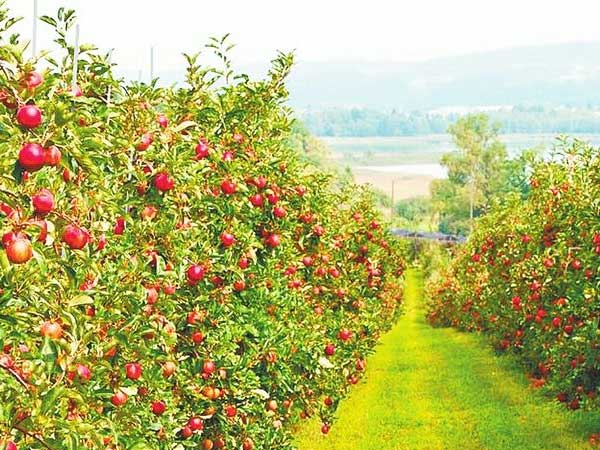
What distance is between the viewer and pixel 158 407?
4820mm

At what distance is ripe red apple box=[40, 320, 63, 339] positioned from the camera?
2873 millimetres

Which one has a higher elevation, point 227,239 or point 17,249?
point 17,249

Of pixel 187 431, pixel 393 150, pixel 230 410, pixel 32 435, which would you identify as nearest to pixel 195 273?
pixel 187 431

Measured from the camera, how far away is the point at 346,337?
995cm

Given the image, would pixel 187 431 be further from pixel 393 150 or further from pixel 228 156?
pixel 393 150

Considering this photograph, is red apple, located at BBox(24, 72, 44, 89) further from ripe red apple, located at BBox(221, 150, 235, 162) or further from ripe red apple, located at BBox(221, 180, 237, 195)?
ripe red apple, located at BBox(221, 150, 235, 162)

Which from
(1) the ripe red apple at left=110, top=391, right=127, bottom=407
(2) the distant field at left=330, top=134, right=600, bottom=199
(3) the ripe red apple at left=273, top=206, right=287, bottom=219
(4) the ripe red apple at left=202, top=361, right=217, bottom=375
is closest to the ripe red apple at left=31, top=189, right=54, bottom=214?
(1) the ripe red apple at left=110, top=391, right=127, bottom=407

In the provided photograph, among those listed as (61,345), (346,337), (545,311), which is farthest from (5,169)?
(545,311)

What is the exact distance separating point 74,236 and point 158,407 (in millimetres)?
2184

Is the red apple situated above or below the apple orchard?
above

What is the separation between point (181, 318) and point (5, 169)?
3.13m

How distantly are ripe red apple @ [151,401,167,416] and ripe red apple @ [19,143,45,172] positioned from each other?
249 cm

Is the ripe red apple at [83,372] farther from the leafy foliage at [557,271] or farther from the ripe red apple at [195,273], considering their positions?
the leafy foliage at [557,271]

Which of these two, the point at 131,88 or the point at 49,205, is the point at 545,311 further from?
the point at 49,205
